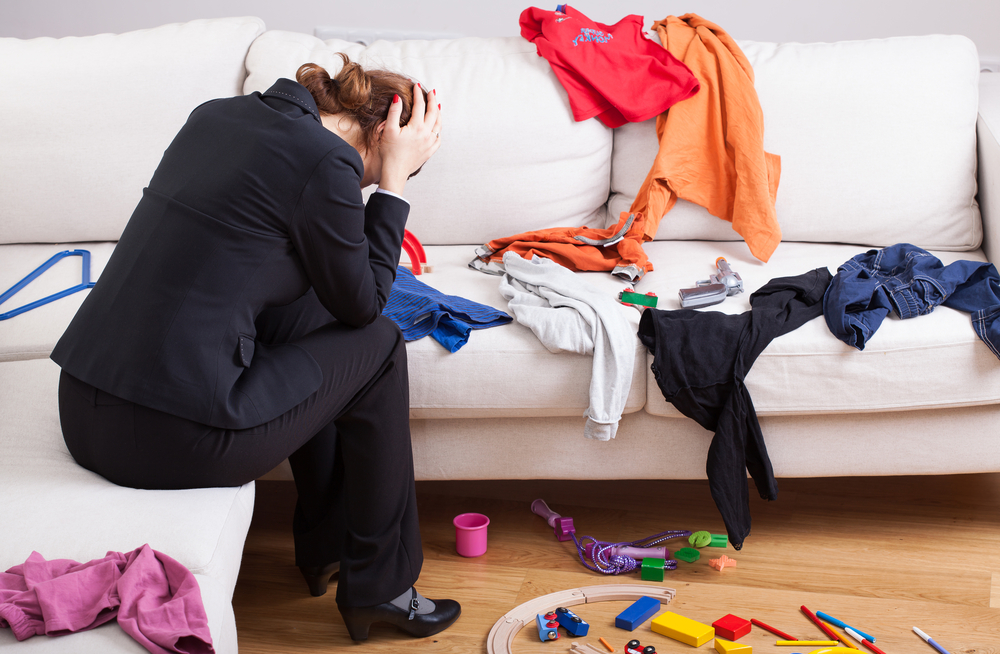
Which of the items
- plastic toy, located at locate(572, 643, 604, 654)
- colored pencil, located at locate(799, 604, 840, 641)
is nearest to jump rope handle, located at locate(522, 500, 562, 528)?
plastic toy, located at locate(572, 643, 604, 654)

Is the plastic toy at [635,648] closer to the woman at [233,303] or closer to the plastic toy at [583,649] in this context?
the plastic toy at [583,649]

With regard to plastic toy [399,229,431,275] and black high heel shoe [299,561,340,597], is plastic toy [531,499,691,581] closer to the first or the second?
black high heel shoe [299,561,340,597]

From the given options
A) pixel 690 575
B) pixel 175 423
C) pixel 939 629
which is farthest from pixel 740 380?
pixel 175 423

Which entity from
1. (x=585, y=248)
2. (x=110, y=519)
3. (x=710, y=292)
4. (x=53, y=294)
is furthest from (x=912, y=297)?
(x=53, y=294)

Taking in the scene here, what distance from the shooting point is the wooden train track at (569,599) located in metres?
1.28

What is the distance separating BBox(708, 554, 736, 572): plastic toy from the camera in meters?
1.43

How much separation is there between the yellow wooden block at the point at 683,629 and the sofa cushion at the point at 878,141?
107 centimetres

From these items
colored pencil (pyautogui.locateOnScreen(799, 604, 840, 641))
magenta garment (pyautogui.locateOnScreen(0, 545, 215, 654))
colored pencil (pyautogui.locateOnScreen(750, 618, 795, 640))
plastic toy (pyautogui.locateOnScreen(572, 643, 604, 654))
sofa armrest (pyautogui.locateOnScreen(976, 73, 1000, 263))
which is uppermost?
sofa armrest (pyautogui.locateOnScreen(976, 73, 1000, 263))

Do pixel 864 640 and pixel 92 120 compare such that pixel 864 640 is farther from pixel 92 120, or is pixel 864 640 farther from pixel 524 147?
pixel 92 120

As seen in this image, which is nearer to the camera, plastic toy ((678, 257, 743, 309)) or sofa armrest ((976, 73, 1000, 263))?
plastic toy ((678, 257, 743, 309))

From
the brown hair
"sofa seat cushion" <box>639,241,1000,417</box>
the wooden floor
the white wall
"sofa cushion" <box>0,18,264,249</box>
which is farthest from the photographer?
the white wall

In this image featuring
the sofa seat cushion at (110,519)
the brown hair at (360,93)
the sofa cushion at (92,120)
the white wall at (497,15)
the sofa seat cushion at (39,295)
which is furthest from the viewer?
the white wall at (497,15)

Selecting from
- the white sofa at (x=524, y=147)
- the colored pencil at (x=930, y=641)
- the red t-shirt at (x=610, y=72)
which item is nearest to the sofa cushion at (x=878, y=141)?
the white sofa at (x=524, y=147)

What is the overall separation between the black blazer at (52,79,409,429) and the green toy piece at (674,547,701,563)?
79 cm
